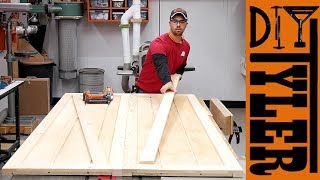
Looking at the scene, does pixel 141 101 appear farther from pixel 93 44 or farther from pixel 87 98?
pixel 93 44

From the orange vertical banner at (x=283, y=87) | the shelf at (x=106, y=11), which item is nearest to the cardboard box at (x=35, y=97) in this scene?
the shelf at (x=106, y=11)

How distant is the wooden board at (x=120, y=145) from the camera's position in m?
1.68

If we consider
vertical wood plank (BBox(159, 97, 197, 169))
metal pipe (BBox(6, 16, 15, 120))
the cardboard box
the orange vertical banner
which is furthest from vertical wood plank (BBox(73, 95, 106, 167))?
the cardboard box

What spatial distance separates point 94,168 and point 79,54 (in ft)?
15.3

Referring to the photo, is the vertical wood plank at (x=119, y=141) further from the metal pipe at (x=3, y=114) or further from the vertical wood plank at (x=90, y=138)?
the metal pipe at (x=3, y=114)

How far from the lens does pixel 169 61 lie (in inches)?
126

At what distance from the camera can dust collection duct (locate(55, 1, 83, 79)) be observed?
5.67 metres

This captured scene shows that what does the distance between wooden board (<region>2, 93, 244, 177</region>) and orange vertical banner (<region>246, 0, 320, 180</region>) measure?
0.74 meters

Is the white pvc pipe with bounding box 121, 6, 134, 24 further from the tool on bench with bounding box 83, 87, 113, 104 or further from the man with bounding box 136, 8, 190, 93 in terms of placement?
the tool on bench with bounding box 83, 87, 113, 104

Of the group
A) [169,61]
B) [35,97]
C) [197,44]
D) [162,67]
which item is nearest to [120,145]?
[162,67]

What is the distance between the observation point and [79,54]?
6191 mm

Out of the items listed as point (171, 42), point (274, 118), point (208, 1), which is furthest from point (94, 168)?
point (208, 1)

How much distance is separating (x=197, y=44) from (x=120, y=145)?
432 centimetres

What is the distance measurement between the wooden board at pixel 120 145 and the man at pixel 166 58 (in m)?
0.31
